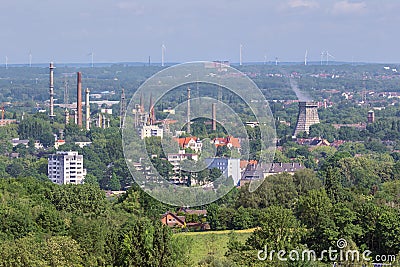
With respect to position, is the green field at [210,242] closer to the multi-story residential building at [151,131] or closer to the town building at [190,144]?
the multi-story residential building at [151,131]

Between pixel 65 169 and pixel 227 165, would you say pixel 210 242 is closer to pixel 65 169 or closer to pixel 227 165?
pixel 227 165

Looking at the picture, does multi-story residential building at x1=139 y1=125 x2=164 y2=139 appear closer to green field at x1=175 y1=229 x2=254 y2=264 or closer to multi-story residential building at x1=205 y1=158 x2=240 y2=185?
multi-story residential building at x1=205 y1=158 x2=240 y2=185

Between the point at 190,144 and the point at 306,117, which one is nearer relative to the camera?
the point at 190,144

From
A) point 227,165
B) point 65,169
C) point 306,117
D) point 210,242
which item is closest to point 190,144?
point 227,165

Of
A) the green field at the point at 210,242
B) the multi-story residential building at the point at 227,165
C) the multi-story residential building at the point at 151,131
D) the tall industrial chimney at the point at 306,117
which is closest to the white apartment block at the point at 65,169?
the multi-story residential building at the point at 151,131

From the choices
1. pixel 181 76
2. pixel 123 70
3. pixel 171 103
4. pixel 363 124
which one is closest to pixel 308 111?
pixel 363 124

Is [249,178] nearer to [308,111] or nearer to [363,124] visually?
[308,111]
